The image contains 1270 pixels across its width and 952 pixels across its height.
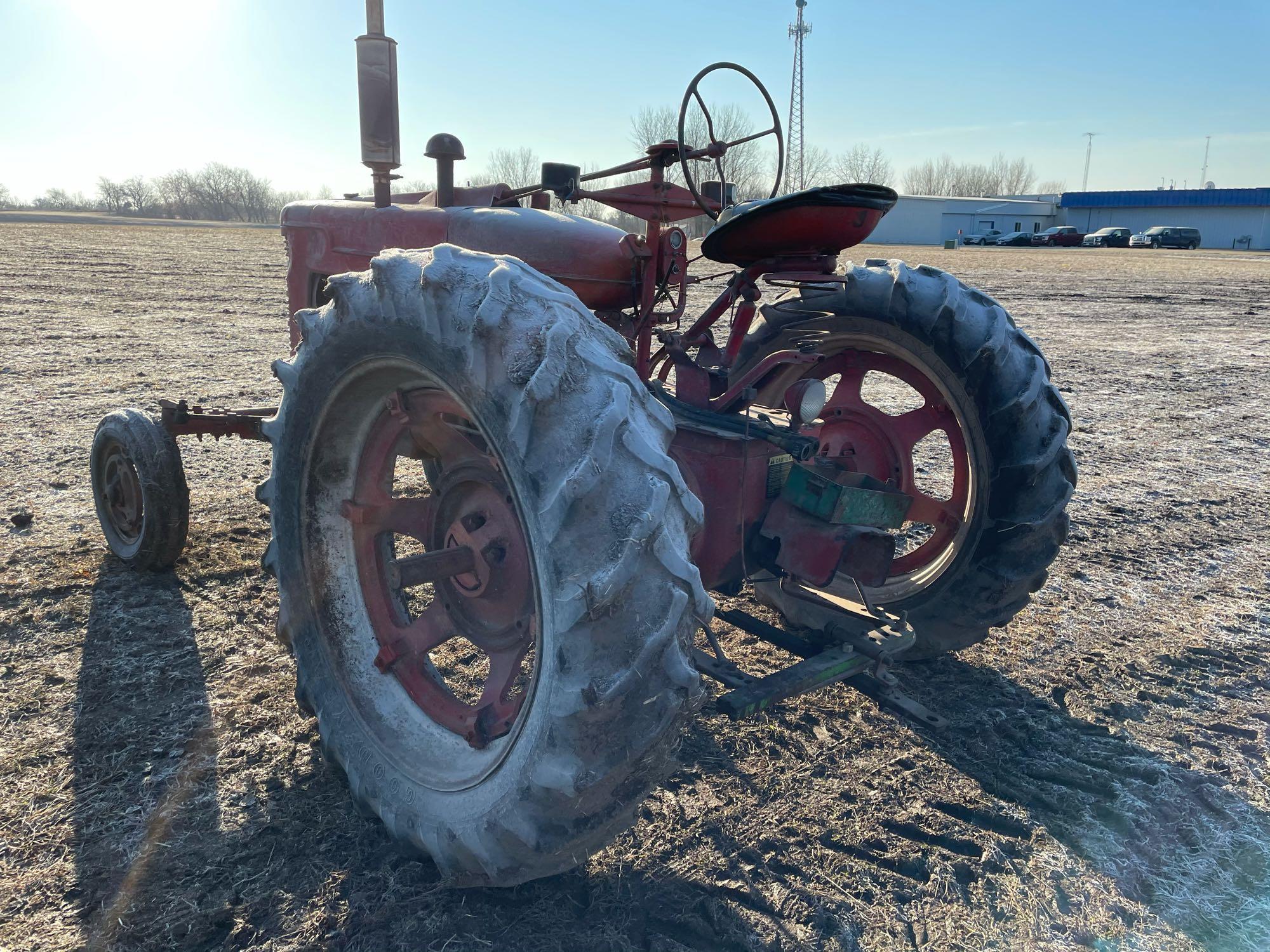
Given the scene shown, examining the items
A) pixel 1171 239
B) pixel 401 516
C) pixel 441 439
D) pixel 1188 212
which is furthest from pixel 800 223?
pixel 1188 212

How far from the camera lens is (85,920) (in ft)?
6.40

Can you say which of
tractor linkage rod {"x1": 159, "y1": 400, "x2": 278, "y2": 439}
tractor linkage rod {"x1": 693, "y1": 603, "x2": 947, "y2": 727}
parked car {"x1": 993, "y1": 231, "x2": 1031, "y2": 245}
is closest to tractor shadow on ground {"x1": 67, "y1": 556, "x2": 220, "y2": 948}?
tractor linkage rod {"x1": 159, "y1": 400, "x2": 278, "y2": 439}

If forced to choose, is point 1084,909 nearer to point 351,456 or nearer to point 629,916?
point 629,916

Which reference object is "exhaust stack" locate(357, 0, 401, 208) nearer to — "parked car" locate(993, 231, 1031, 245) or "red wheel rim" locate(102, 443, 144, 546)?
"red wheel rim" locate(102, 443, 144, 546)

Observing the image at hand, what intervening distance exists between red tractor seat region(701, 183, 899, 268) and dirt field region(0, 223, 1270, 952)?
148cm

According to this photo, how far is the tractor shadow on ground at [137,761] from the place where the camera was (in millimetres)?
2064

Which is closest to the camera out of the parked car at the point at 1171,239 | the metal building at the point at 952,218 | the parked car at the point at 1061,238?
the parked car at the point at 1171,239

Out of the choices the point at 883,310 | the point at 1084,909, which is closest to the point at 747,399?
the point at 883,310

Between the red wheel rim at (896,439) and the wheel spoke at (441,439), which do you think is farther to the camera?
the red wheel rim at (896,439)

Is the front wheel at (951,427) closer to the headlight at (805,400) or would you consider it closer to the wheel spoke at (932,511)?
the wheel spoke at (932,511)

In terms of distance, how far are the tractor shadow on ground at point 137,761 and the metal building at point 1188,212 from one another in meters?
73.6

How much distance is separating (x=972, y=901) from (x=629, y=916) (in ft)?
2.71

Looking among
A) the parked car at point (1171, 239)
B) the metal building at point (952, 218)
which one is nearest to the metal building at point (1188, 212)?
the metal building at point (952, 218)

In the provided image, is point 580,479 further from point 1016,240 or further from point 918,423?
point 1016,240
